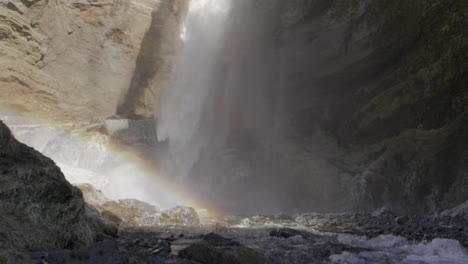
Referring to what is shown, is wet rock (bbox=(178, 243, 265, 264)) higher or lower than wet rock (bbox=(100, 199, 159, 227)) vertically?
lower

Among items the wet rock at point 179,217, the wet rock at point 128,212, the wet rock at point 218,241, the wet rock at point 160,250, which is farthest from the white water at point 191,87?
the wet rock at point 160,250

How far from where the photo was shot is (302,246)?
376 inches

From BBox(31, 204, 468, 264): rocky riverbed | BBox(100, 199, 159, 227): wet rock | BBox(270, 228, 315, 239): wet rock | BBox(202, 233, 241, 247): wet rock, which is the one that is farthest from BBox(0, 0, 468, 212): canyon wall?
BBox(202, 233, 241, 247): wet rock

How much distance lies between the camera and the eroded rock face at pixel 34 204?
20.4ft

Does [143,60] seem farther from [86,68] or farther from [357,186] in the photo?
[357,186]

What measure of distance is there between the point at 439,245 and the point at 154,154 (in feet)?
74.1

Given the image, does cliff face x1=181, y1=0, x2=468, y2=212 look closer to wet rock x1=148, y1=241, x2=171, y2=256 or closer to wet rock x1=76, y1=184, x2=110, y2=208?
wet rock x1=76, y1=184, x2=110, y2=208

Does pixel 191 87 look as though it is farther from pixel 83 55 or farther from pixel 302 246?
pixel 302 246

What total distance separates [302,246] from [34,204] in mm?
5733

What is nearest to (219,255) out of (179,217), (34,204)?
(34,204)

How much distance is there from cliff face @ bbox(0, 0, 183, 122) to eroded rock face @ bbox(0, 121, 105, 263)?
2063cm

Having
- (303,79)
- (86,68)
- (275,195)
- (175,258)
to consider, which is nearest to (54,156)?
(86,68)

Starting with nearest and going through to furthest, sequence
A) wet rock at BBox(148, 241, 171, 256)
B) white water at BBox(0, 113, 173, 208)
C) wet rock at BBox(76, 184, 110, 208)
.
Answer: wet rock at BBox(148, 241, 171, 256), wet rock at BBox(76, 184, 110, 208), white water at BBox(0, 113, 173, 208)

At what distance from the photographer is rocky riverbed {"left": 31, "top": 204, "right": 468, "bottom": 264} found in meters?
5.82
